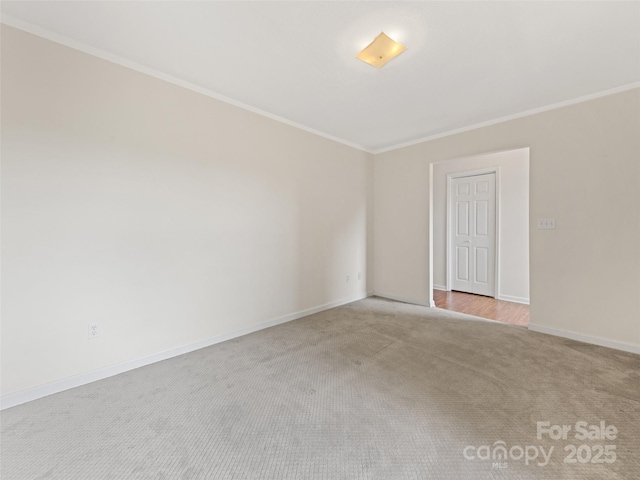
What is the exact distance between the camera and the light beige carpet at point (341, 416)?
131 cm

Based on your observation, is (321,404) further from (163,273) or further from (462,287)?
(462,287)

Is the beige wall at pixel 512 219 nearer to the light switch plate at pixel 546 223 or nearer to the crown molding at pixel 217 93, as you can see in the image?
the crown molding at pixel 217 93

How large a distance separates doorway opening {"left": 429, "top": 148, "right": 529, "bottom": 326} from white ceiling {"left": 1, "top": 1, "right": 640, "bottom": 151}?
5.43 feet

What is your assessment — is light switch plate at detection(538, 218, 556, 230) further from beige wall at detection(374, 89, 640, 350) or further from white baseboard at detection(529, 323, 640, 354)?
white baseboard at detection(529, 323, 640, 354)

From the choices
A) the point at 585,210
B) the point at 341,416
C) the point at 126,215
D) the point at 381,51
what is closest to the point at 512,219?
the point at 585,210

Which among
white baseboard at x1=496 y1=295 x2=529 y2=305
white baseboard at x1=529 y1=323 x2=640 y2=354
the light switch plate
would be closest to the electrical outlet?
white baseboard at x1=529 y1=323 x2=640 y2=354

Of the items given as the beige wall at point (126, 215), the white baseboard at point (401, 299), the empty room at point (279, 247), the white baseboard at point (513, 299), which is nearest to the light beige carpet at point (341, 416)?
the empty room at point (279, 247)

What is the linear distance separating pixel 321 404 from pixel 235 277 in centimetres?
156

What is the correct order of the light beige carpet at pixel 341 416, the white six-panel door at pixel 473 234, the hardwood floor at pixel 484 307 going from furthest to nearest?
1. the white six-panel door at pixel 473 234
2. the hardwood floor at pixel 484 307
3. the light beige carpet at pixel 341 416

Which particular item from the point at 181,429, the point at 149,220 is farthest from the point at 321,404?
the point at 149,220

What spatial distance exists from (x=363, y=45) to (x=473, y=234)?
389 centimetres

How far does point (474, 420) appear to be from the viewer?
5.28 feet

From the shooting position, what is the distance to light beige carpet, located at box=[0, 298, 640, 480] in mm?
1308

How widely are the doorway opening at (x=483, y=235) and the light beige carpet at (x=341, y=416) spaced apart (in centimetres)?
168
